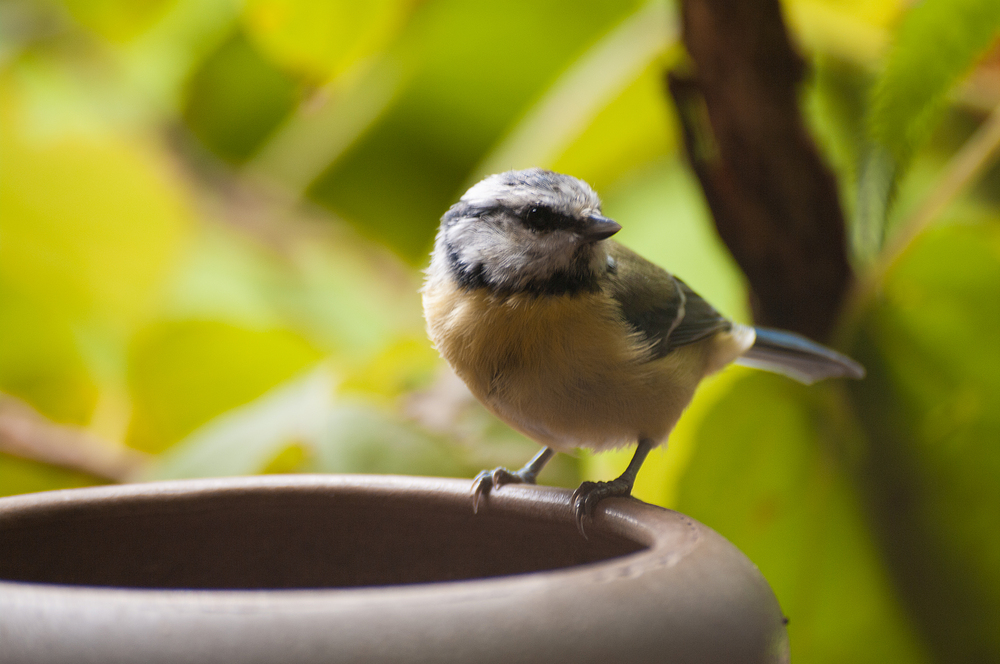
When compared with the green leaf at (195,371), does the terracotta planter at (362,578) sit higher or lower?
higher

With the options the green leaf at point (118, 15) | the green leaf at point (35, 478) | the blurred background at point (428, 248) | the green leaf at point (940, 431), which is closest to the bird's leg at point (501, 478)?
the blurred background at point (428, 248)

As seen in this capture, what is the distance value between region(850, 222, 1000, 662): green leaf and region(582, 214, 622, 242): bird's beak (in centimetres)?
54

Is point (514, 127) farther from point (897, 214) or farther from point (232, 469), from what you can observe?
point (232, 469)

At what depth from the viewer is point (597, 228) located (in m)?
0.78

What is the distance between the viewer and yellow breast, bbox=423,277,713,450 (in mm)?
762

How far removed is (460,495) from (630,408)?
0.23 metres

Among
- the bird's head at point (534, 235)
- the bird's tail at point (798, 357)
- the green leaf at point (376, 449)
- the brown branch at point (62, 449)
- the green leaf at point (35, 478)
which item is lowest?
the green leaf at point (35, 478)

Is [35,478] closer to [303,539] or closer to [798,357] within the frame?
[303,539]

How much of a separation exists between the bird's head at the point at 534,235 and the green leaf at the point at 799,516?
383mm

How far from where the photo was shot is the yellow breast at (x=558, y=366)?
30.0 inches

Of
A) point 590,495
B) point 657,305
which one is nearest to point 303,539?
point 590,495

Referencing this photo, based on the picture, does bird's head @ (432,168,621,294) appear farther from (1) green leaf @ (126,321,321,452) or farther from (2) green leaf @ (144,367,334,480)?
(1) green leaf @ (126,321,321,452)

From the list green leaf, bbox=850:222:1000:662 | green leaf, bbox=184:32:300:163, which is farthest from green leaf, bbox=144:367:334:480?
green leaf, bbox=184:32:300:163

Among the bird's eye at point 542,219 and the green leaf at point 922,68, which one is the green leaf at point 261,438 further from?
the green leaf at point 922,68
